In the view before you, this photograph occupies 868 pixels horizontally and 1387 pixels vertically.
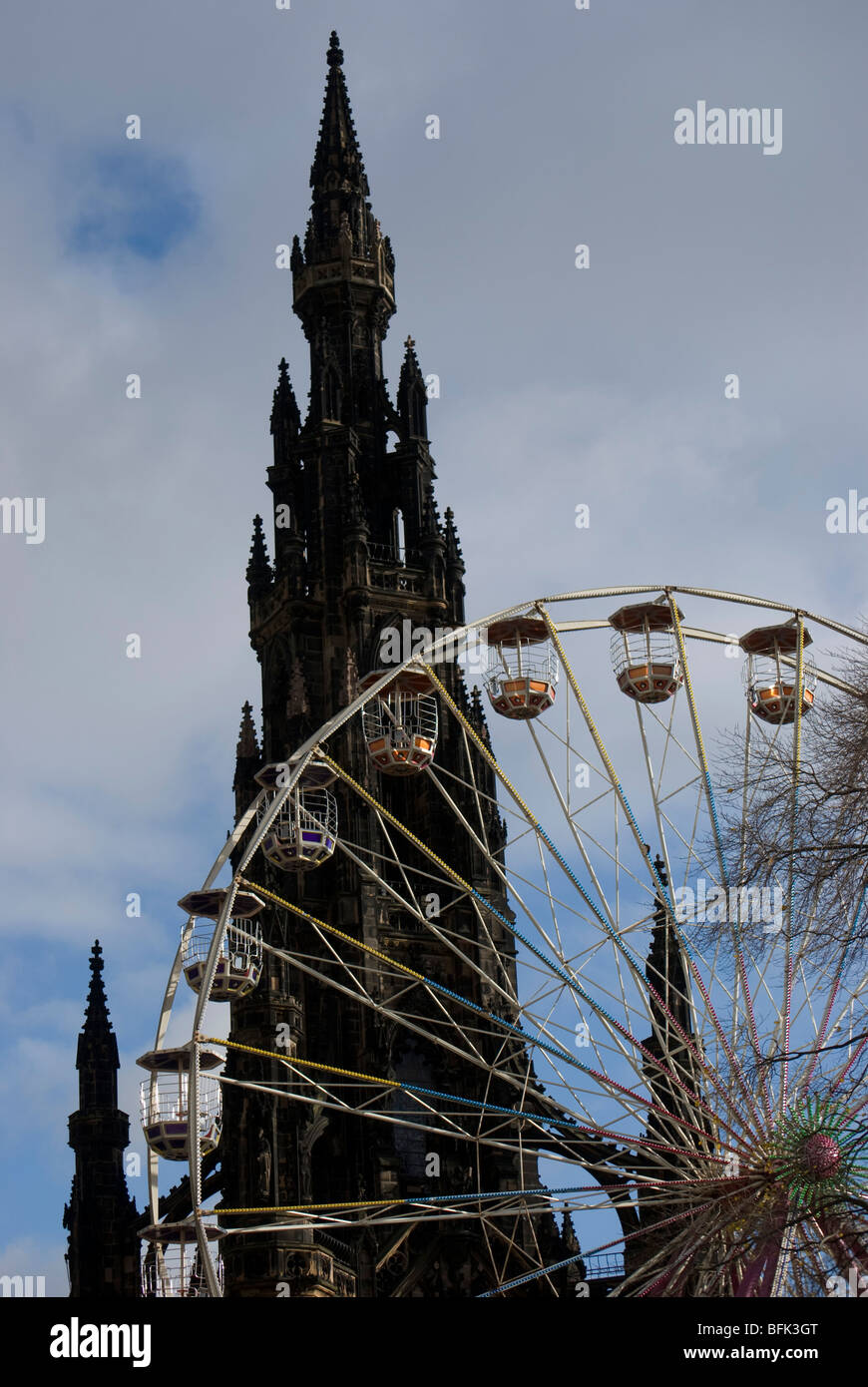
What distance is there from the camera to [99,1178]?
86.5 metres

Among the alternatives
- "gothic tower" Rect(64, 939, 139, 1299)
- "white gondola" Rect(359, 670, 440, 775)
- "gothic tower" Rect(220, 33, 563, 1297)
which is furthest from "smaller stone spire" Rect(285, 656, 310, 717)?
"white gondola" Rect(359, 670, 440, 775)

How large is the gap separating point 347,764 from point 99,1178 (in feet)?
55.8

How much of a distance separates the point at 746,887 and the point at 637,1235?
32.8 feet

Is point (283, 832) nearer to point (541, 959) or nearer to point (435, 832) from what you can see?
point (541, 959)

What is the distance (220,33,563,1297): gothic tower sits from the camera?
2852 inches

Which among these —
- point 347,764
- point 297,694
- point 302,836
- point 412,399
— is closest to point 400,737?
point 302,836

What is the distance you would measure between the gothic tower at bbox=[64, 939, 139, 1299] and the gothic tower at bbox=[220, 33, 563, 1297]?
7181mm

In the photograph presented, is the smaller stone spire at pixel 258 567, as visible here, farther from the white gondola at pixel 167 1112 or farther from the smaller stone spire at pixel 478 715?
the white gondola at pixel 167 1112

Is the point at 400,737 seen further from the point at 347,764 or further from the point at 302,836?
the point at 347,764

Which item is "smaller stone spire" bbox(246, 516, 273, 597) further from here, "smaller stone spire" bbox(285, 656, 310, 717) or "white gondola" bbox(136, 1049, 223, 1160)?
"white gondola" bbox(136, 1049, 223, 1160)

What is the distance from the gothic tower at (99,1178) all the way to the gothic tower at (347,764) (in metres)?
7.18
